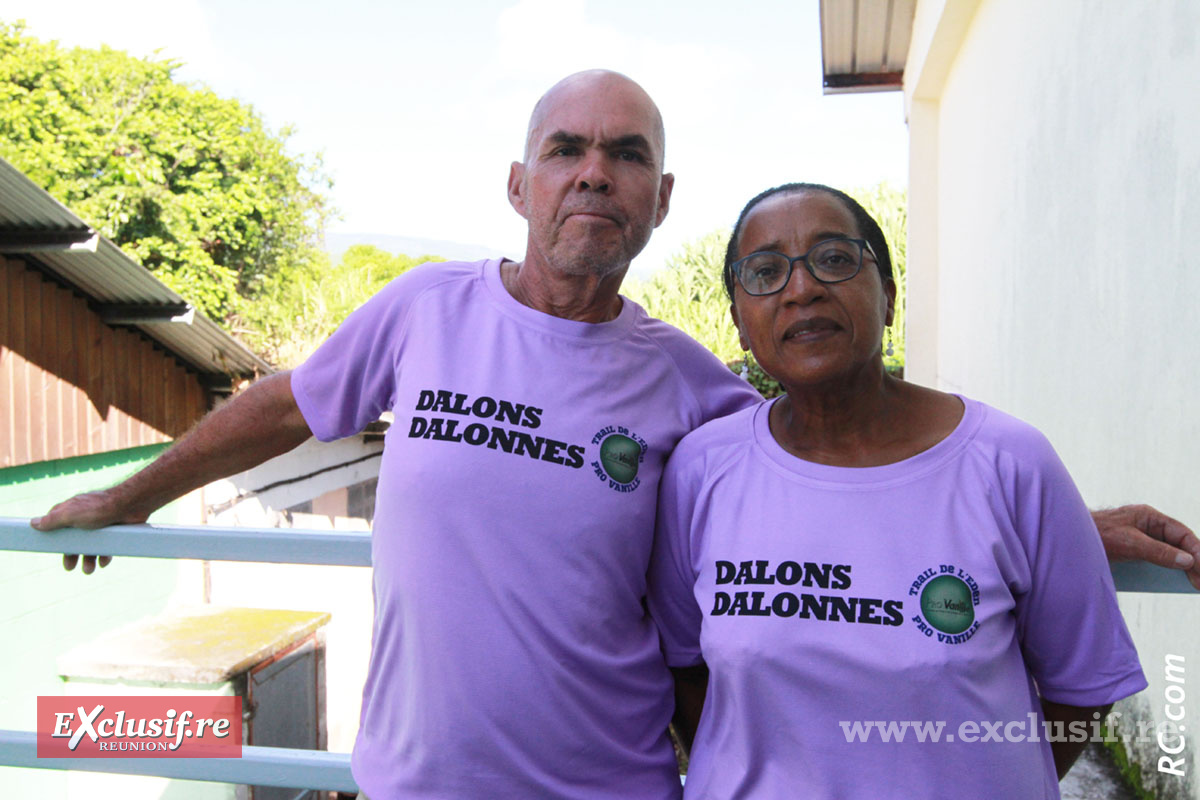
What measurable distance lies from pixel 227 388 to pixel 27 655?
121 inches

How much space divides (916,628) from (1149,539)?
1.10 ft

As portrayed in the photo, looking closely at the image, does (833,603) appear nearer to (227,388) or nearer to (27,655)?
(27,655)

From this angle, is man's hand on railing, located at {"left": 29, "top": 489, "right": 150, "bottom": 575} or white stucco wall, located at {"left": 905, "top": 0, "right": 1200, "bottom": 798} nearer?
man's hand on railing, located at {"left": 29, "top": 489, "right": 150, "bottom": 575}

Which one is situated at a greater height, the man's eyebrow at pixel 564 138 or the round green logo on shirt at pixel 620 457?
the man's eyebrow at pixel 564 138

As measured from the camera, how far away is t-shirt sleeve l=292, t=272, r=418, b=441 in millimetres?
1604

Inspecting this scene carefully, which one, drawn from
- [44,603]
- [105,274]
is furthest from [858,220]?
[105,274]

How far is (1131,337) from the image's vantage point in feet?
7.32

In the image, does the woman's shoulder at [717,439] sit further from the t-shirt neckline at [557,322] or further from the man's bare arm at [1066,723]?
the man's bare arm at [1066,723]

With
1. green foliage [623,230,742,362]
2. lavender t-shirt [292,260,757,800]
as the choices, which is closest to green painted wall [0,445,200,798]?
lavender t-shirt [292,260,757,800]

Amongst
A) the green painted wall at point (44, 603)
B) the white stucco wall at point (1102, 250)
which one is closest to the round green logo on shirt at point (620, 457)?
the white stucco wall at point (1102, 250)

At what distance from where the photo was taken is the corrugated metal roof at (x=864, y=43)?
21.9ft

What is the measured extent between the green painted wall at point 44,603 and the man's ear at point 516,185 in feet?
16.3

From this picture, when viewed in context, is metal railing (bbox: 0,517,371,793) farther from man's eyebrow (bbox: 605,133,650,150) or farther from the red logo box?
the red logo box

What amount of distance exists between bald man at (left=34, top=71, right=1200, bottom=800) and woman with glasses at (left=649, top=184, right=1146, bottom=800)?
15 cm
